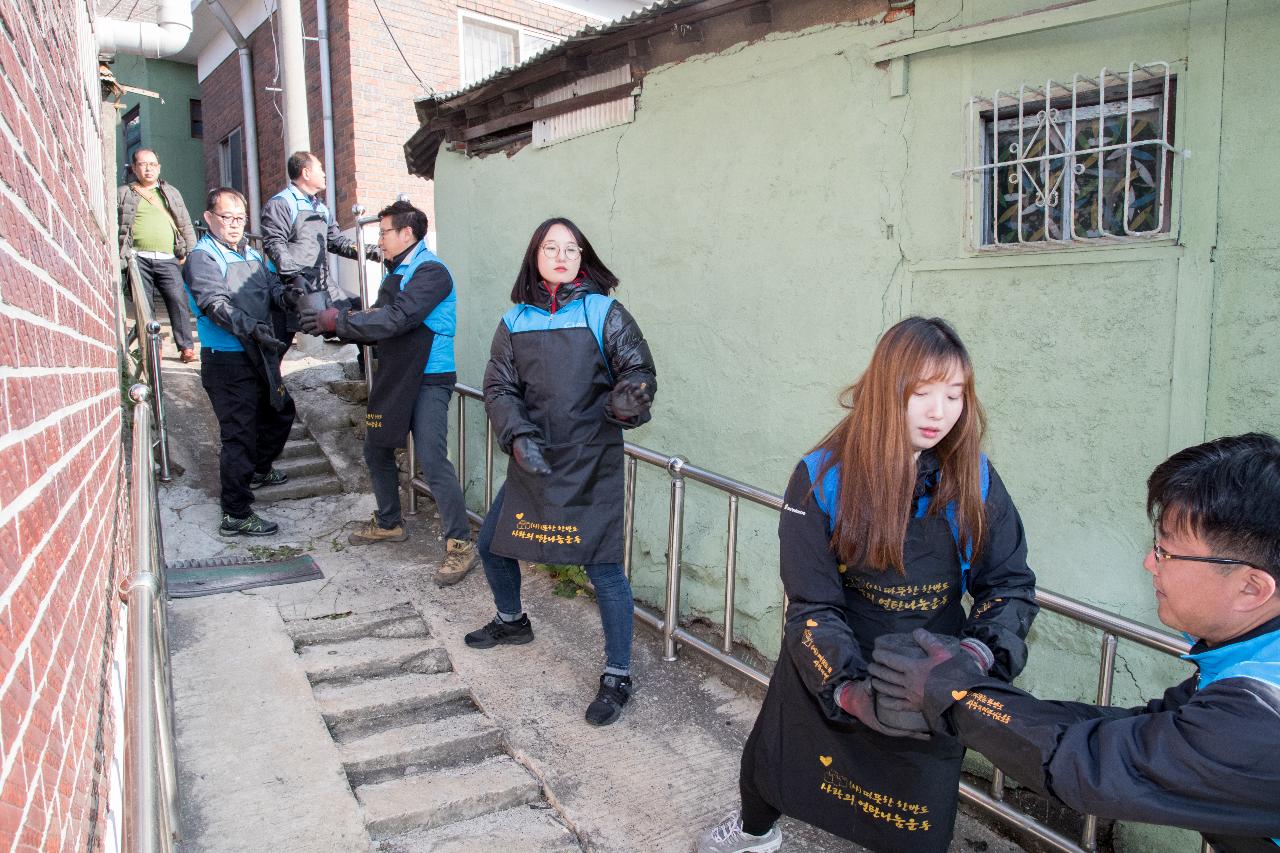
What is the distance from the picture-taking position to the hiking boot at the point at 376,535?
17.3 feet

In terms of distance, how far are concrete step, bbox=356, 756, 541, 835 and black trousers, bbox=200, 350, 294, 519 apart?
2.72 metres

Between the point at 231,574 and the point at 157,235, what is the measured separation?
415 cm

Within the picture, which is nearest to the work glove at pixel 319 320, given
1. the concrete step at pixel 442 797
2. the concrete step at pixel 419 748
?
the concrete step at pixel 419 748

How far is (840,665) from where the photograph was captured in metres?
1.98

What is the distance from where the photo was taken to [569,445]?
3.47 metres

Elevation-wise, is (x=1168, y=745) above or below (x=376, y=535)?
above

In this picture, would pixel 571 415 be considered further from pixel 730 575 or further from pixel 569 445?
pixel 730 575

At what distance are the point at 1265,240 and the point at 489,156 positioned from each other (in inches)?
194

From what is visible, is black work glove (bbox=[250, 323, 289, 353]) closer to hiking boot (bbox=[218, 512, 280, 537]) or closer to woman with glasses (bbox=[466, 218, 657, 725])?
hiking boot (bbox=[218, 512, 280, 537])

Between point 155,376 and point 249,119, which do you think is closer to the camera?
point 155,376

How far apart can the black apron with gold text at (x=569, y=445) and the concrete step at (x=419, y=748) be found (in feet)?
2.23

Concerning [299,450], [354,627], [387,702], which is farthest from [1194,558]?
[299,450]

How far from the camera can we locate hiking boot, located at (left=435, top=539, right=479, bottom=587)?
4.71 m

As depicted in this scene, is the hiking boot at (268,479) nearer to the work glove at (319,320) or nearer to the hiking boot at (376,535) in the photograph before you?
the hiking boot at (376,535)
